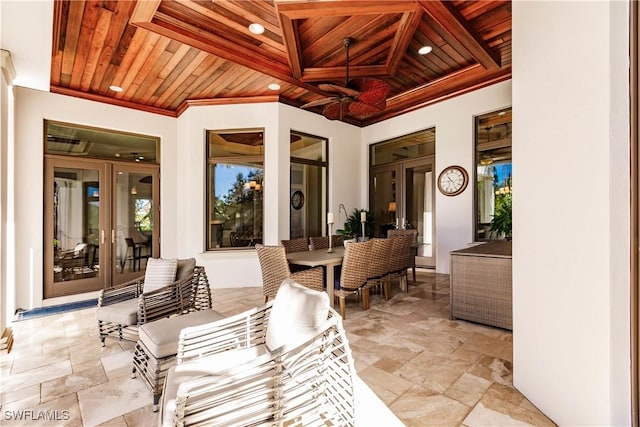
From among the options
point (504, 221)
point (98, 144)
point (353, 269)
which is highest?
point (98, 144)

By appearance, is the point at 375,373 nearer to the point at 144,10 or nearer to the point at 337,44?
the point at 337,44

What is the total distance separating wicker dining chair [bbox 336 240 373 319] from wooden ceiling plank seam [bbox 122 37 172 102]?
330 centimetres

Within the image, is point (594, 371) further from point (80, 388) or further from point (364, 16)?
point (364, 16)

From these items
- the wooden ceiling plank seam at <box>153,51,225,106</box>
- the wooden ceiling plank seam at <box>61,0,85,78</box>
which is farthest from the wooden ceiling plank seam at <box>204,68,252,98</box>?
the wooden ceiling plank seam at <box>61,0,85,78</box>

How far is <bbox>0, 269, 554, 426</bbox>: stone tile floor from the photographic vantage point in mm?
1812

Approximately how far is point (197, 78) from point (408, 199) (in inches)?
185

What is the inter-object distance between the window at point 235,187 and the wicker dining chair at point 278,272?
2.01m

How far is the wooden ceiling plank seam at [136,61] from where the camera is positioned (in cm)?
338

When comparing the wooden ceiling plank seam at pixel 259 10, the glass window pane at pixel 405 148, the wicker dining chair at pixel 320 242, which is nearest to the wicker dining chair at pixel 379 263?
the wicker dining chair at pixel 320 242

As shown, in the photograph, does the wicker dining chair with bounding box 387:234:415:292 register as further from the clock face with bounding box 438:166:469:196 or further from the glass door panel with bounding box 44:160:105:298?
the glass door panel with bounding box 44:160:105:298

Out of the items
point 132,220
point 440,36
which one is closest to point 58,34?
point 132,220

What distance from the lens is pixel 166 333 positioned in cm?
202

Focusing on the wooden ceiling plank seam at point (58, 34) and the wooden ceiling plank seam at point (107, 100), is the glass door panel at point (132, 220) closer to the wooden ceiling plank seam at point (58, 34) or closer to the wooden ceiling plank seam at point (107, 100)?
the wooden ceiling plank seam at point (107, 100)

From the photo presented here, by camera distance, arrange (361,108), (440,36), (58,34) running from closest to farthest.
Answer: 1. (58,34)
2. (440,36)
3. (361,108)
